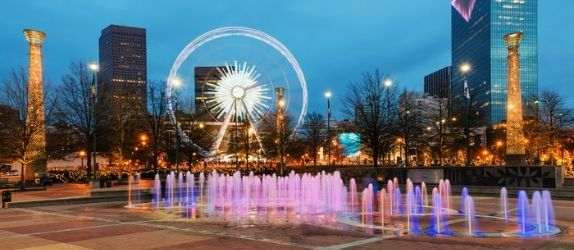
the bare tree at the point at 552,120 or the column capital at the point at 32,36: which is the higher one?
the column capital at the point at 32,36

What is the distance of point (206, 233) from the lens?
15078 mm

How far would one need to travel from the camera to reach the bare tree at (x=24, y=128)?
123 ft

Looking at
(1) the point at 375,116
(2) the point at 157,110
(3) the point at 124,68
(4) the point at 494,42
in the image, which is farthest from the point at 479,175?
(4) the point at 494,42

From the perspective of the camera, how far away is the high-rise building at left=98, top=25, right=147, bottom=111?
54000 mm

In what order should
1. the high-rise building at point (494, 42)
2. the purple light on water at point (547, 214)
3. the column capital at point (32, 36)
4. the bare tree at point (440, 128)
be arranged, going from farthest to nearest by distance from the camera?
the high-rise building at point (494, 42)
the bare tree at point (440, 128)
the column capital at point (32, 36)
the purple light on water at point (547, 214)

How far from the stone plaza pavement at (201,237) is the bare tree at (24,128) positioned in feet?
63.1

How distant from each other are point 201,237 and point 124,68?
86.0m

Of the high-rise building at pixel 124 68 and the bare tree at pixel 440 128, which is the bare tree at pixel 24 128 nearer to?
the high-rise building at pixel 124 68

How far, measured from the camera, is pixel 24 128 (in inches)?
1469

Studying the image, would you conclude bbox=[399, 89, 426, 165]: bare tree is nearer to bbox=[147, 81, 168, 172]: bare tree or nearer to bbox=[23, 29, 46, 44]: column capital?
bbox=[147, 81, 168, 172]: bare tree

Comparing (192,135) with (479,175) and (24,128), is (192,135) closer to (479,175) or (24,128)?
(24,128)

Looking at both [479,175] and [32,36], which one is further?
[32,36]

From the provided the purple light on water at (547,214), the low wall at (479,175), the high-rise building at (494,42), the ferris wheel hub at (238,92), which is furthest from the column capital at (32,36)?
the high-rise building at (494,42)

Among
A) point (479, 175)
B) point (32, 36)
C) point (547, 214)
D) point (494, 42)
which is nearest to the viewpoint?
point (547, 214)
